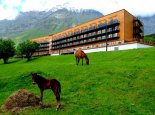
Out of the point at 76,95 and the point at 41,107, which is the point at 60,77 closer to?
the point at 76,95

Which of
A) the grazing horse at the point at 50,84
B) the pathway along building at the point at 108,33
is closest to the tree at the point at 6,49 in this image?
the pathway along building at the point at 108,33

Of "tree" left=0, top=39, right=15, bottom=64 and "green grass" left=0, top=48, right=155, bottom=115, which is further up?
"tree" left=0, top=39, right=15, bottom=64

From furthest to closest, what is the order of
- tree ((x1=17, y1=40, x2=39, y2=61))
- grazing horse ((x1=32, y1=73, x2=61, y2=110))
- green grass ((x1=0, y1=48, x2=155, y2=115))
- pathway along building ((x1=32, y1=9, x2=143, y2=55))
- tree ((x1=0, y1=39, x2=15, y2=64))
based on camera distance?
1. pathway along building ((x1=32, y1=9, x2=143, y2=55))
2. tree ((x1=17, y1=40, x2=39, y2=61))
3. tree ((x1=0, y1=39, x2=15, y2=64))
4. green grass ((x1=0, y1=48, x2=155, y2=115))
5. grazing horse ((x1=32, y1=73, x2=61, y2=110))

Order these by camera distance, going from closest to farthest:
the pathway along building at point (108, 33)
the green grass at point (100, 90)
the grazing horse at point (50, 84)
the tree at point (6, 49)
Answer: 1. the grazing horse at point (50, 84)
2. the green grass at point (100, 90)
3. the tree at point (6, 49)
4. the pathway along building at point (108, 33)

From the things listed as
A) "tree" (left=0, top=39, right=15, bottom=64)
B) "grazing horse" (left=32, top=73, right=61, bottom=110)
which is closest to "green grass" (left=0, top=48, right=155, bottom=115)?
"grazing horse" (left=32, top=73, right=61, bottom=110)

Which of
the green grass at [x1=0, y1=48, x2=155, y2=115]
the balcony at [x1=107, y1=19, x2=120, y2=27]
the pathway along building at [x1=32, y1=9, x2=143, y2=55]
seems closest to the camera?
the green grass at [x1=0, y1=48, x2=155, y2=115]

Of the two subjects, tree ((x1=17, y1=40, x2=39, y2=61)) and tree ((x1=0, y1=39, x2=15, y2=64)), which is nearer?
tree ((x1=0, y1=39, x2=15, y2=64))

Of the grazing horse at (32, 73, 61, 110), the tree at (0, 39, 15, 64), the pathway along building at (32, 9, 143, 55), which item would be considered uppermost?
the pathway along building at (32, 9, 143, 55)

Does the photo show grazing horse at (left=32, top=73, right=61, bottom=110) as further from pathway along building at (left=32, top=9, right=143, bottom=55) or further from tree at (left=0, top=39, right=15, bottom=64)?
tree at (left=0, top=39, right=15, bottom=64)

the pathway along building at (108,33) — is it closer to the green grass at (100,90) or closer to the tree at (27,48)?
the tree at (27,48)

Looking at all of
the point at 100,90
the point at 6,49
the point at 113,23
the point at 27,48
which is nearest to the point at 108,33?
the point at 113,23

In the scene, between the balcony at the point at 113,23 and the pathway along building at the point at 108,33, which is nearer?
the pathway along building at the point at 108,33

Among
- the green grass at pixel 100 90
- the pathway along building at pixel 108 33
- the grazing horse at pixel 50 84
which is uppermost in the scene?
the pathway along building at pixel 108 33

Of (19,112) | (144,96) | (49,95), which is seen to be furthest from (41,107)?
(144,96)
